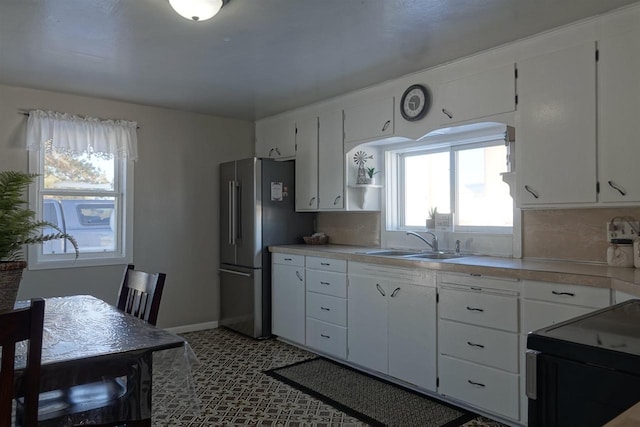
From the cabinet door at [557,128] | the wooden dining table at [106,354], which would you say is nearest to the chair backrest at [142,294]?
the wooden dining table at [106,354]

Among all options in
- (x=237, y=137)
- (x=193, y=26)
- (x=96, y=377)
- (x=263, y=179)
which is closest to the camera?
(x=96, y=377)

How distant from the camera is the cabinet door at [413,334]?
294 centimetres

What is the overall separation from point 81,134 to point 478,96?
330 centimetres

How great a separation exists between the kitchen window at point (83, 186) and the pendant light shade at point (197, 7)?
225 centimetres

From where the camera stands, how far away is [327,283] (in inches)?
148

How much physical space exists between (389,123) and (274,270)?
5.79ft

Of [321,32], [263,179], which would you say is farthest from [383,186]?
[321,32]

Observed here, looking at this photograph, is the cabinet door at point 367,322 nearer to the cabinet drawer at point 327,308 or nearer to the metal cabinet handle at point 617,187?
the cabinet drawer at point 327,308

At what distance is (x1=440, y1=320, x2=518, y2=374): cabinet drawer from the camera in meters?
2.51

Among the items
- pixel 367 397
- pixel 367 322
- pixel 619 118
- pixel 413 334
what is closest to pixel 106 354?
pixel 367 397

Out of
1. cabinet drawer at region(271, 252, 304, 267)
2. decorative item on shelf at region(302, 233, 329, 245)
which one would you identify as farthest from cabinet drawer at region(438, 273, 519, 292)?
decorative item on shelf at region(302, 233, 329, 245)

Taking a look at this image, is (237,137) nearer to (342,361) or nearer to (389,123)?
(389,123)

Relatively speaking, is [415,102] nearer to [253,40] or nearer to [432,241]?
[432,241]

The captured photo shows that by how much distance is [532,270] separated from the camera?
242cm
